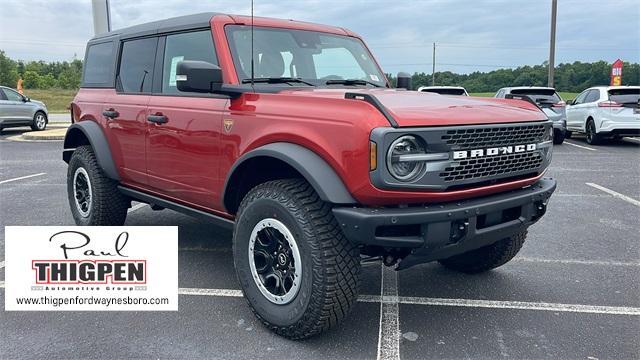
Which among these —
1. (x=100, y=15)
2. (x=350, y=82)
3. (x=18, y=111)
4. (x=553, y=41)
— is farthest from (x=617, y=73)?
(x=18, y=111)

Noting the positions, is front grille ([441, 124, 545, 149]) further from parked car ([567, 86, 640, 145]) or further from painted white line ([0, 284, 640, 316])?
parked car ([567, 86, 640, 145])

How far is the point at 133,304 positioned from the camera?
11.8ft

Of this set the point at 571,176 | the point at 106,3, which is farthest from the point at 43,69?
the point at 571,176

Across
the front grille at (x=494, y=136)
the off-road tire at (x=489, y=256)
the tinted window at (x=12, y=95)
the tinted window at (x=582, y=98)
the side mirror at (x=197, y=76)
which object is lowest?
the off-road tire at (x=489, y=256)

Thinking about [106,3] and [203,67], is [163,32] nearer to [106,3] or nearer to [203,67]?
[203,67]

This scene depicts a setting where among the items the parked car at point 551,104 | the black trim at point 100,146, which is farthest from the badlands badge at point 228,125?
the parked car at point 551,104

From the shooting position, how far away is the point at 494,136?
10.2ft

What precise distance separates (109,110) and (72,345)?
2381mm

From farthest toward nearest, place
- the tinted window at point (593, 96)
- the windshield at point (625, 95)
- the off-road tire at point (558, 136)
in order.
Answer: the tinted window at point (593, 96)
the off-road tire at point (558, 136)
the windshield at point (625, 95)

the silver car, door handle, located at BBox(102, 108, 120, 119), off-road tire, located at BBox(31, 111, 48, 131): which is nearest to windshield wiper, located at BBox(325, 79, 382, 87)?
door handle, located at BBox(102, 108, 120, 119)

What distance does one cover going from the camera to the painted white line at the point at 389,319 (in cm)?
304

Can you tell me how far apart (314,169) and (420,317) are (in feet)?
4.41

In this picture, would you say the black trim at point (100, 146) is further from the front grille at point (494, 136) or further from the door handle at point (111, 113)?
the front grille at point (494, 136)

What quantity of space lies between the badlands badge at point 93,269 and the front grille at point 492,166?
1967 mm
